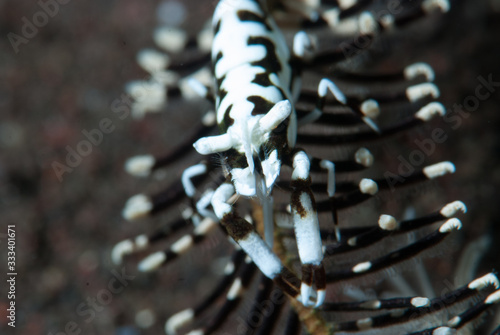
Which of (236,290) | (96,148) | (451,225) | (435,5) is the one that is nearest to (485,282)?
(451,225)

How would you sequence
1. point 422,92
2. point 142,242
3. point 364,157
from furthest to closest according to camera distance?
point 142,242 < point 422,92 < point 364,157

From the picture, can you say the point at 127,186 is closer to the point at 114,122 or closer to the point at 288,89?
the point at 114,122

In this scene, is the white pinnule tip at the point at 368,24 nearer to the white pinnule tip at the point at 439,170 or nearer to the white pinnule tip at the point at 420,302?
the white pinnule tip at the point at 439,170

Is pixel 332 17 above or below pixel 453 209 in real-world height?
above

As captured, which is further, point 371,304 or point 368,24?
point 368,24

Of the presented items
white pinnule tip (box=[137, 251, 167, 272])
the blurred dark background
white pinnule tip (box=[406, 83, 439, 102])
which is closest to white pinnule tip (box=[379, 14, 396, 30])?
white pinnule tip (box=[406, 83, 439, 102])

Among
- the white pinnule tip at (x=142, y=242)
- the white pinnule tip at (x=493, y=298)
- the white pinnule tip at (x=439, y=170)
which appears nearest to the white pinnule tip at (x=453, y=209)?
the white pinnule tip at (x=439, y=170)

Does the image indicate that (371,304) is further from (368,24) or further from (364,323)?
(368,24)
